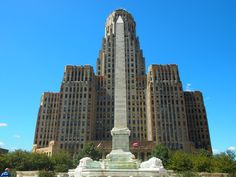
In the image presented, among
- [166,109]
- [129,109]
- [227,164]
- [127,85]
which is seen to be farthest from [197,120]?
[227,164]

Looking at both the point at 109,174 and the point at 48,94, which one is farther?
the point at 48,94

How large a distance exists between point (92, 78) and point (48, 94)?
2408cm

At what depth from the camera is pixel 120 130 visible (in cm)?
3956

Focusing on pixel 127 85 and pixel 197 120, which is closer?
pixel 197 120

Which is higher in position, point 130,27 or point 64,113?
point 130,27

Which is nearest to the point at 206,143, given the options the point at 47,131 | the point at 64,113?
the point at 64,113

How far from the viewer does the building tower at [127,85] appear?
392 ft

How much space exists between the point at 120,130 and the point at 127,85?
8593cm

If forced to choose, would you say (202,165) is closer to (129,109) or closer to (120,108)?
(120,108)

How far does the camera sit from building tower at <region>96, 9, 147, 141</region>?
11950 cm

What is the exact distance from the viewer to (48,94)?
4970 inches

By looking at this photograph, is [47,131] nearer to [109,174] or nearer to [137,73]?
[137,73]

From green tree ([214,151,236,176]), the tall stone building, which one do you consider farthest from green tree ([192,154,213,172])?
the tall stone building

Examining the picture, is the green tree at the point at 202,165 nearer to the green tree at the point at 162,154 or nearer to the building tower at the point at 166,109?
the green tree at the point at 162,154
